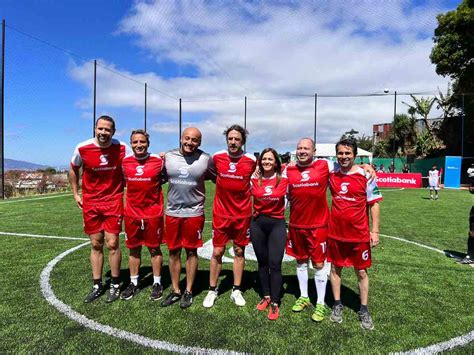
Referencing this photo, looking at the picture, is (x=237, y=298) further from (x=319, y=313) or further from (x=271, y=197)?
(x=271, y=197)

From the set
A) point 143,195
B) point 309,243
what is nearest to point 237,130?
point 143,195

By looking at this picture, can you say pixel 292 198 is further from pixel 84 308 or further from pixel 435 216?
pixel 435 216

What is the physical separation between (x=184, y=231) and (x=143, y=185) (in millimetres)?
697

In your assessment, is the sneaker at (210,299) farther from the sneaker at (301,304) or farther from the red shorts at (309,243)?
the red shorts at (309,243)

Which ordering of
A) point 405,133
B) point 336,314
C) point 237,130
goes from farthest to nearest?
point 405,133, point 237,130, point 336,314

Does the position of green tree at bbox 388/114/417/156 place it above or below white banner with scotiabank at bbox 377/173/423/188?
above

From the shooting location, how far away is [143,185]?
12.8 ft

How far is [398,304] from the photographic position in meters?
3.98

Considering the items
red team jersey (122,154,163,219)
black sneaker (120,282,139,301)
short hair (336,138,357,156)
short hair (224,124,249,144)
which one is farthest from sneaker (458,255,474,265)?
black sneaker (120,282,139,301)

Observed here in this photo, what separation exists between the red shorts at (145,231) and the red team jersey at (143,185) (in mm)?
57

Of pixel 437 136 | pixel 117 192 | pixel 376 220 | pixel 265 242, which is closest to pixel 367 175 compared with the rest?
pixel 376 220

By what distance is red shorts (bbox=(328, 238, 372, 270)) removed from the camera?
347cm

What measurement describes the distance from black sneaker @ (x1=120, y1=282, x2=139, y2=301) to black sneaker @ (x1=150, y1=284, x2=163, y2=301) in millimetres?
228

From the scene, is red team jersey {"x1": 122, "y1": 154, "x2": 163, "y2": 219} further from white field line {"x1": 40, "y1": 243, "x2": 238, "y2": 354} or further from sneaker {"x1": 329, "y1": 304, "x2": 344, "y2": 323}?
sneaker {"x1": 329, "y1": 304, "x2": 344, "y2": 323}
